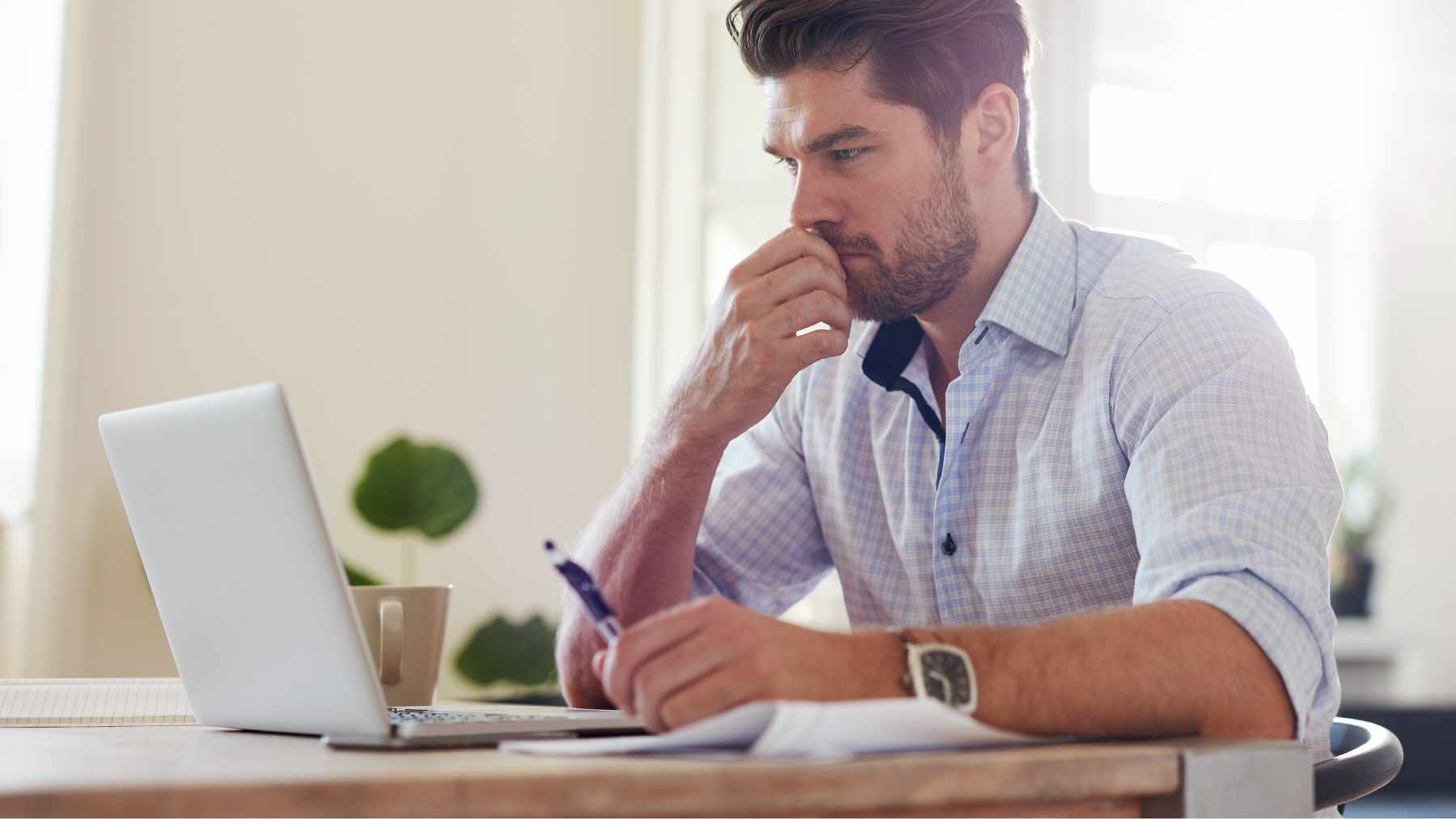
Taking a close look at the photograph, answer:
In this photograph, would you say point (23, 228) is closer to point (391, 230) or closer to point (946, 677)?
point (391, 230)

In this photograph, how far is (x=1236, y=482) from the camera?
94 cm

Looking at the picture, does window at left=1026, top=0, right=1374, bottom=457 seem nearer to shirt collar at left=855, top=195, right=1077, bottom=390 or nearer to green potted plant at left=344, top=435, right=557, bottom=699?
green potted plant at left=344, top=435, right=557, bottom=699

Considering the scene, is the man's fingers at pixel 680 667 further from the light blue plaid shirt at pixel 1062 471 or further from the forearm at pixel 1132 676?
the light blue plaid shirt at pixel 1062 471

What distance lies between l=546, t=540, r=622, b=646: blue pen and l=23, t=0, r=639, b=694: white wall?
196cm

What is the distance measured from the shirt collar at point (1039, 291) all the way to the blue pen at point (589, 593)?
67cm

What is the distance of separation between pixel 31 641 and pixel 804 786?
2210 millimetres

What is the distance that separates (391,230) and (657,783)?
2.64m

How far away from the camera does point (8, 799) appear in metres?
0.49

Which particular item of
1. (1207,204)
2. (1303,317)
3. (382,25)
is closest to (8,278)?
(382,25)

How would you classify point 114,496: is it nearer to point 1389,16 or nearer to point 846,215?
point 846,215

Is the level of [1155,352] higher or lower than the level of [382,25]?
lower

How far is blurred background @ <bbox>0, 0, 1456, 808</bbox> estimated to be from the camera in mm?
2418

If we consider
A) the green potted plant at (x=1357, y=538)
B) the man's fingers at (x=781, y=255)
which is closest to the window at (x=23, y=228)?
the man's fingers at (x=781, y=255)

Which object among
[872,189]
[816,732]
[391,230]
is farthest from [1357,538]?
[816,732]
